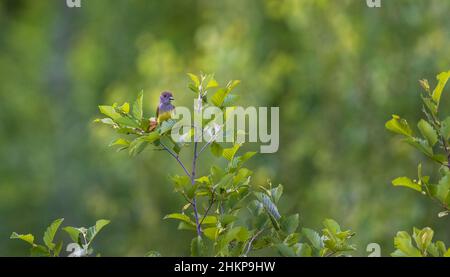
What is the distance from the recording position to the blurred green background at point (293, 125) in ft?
28.8

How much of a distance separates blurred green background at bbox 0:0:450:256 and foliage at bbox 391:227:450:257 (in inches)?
205

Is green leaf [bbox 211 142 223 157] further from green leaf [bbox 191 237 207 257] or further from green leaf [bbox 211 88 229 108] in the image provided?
green leaf [bbox 191 237 207 257]

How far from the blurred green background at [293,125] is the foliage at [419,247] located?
520 cm

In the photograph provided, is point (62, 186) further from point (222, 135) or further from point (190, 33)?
point (222, 135)

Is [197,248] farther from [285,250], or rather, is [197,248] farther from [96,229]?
[96,229]

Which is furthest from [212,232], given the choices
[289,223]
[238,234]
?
[289,223]

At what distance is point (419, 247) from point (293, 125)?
24.7 ft

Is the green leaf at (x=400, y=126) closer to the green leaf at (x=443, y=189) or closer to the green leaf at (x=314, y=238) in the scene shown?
the green leaf at (x=443, y=189)

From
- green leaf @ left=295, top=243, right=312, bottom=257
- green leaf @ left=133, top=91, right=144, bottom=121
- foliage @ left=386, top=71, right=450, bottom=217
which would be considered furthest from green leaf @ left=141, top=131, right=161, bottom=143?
foliage @ left=386, top=71, right=450, bottom=217

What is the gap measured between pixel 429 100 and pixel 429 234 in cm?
49

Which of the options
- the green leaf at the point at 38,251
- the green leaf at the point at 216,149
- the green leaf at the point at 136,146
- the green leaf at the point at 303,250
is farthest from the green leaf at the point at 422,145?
the green leaf at the point at 38,251

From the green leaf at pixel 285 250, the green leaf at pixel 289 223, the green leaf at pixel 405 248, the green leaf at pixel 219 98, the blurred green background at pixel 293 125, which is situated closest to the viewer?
the green leaf at pixel 285 250

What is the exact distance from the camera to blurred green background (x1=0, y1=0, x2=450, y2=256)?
877 centimetres

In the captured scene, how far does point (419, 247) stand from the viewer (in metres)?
3.03
